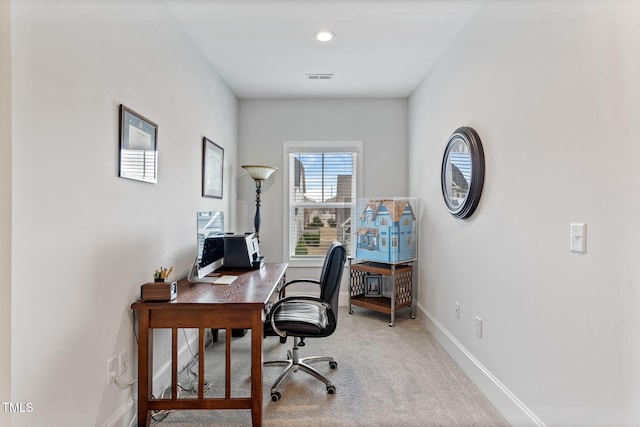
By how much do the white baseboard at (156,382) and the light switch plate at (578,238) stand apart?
7.61 feet

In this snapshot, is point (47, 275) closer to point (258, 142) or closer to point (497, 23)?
point (497, 23)

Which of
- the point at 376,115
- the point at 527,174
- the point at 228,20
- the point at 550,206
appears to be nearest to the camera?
the point at 550,206

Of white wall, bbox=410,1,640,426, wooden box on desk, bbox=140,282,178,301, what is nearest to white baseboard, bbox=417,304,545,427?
white wall, bbox=410,1,640,426

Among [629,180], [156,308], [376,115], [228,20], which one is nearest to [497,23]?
[629,180]

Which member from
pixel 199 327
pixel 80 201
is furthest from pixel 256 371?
pixel 80 201

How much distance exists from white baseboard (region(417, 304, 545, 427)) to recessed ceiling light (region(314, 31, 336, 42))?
259 cm

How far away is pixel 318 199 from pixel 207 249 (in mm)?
1968

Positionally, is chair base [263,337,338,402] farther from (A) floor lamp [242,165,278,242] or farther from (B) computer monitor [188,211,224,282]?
(A) floor lamp [242,165,278,242]

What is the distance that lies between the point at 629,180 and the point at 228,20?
2473 millimetres

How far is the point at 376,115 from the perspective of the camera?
13.3 feet

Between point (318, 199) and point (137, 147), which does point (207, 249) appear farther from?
point (318, 199)

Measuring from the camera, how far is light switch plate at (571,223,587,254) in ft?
4.49

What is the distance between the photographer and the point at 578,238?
55.0 inches

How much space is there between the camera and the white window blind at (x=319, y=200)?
4.11 metres
